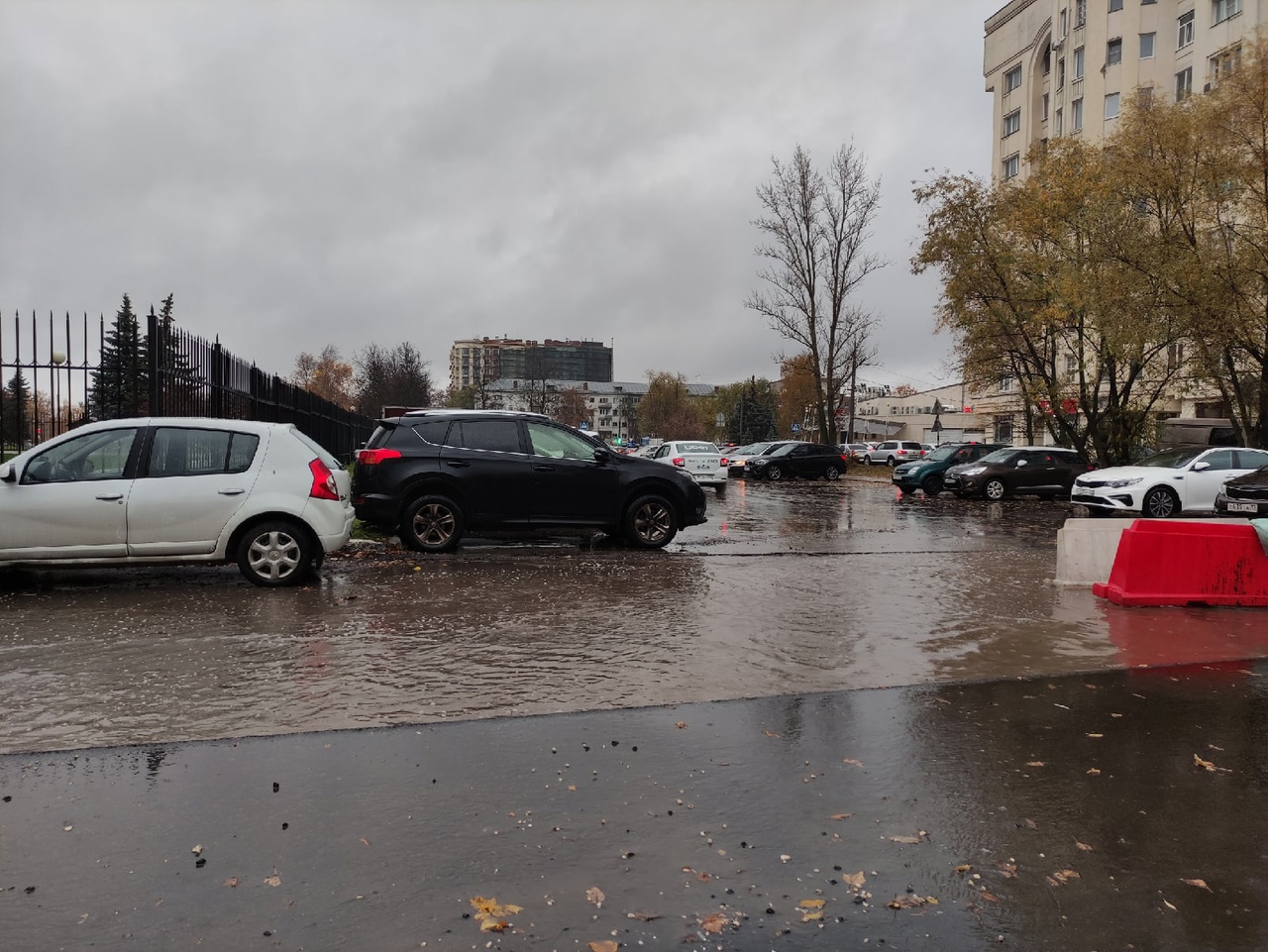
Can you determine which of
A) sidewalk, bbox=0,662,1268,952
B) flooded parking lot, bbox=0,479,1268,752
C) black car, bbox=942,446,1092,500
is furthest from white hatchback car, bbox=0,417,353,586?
black car, bbox=942,446,1092,500

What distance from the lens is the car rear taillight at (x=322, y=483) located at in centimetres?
941

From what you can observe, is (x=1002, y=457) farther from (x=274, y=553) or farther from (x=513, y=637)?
(x=513, y=637)

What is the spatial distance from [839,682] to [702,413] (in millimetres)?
129839

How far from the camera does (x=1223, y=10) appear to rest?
145ft

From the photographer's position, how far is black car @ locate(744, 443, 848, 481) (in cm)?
3956

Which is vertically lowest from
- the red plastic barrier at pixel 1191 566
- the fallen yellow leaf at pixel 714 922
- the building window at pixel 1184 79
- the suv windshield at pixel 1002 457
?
the fallen yellow leaf at pixel 714 922

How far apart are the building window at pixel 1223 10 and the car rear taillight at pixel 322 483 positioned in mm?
49251

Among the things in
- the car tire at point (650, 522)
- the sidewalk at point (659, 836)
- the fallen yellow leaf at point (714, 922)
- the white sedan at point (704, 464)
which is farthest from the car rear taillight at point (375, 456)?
the white sedan at point (704, 464)

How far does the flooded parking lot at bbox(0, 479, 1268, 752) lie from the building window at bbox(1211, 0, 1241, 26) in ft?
143

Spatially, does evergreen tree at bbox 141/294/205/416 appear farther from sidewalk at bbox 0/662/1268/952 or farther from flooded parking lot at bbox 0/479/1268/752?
sidewalk at bbox 0/662/1268/952

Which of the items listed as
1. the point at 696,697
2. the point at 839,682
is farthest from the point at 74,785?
the point at 839,682

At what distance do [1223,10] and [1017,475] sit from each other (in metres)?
31.7

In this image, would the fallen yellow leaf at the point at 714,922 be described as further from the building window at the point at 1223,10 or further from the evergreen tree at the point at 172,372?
the building window at the point at 1223,10

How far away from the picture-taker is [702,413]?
5330 inches
